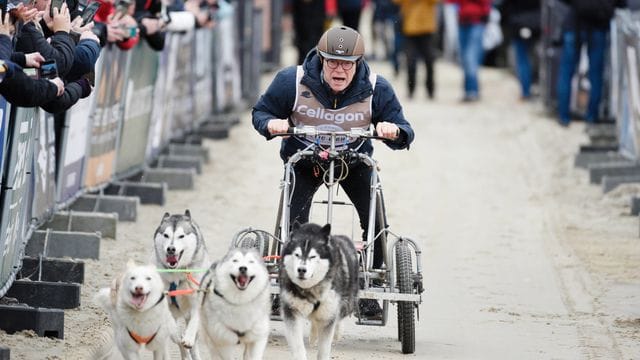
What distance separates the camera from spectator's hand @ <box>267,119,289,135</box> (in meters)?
9.73

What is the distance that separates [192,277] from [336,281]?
2.62ft

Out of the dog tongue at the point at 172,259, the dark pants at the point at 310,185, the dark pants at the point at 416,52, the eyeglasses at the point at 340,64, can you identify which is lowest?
the dog tongue at the point at 172,259

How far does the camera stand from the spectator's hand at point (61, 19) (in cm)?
993

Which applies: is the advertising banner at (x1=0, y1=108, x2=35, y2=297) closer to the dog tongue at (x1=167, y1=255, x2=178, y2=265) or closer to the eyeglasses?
the dog tongue at (x1=167, y1=255, x2=178, y2=265)

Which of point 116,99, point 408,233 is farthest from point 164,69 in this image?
point 408,233

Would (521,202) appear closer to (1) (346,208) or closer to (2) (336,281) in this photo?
(1) (346,208)

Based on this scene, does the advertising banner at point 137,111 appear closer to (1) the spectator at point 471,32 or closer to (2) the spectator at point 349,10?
→ (2) the spectator at point 349,10

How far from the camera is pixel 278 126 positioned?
9.76 metres

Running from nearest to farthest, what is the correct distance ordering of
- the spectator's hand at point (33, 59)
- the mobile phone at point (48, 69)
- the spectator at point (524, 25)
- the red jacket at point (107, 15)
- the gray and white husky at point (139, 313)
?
the gray and white husky at point (139, 313), the spectator's hand at point (33, 59), the mobile phone at point (48, 69), the red jacket at point (107, 15), the spectator at point (524, 25)

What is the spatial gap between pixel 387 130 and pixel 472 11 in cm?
1747

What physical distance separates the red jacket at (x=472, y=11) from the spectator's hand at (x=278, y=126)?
17.2 meters

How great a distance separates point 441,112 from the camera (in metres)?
26.0

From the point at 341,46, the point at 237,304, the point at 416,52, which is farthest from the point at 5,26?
the point at 416,52

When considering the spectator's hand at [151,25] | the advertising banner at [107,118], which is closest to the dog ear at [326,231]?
the advertising banner at [107,118]
